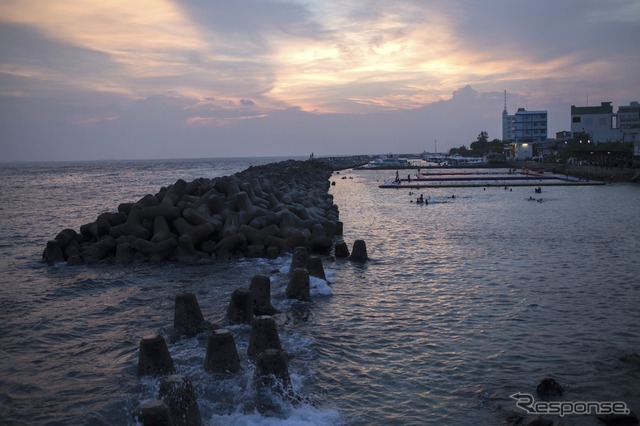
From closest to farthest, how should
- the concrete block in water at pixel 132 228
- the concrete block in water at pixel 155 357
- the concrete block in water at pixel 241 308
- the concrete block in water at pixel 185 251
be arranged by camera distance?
the concrete block in water at pixel 155 357
the concrete block in water at pixel 241 308
the concrete block in water at pixel 185 251
the concrete block in water at pixel 132 228

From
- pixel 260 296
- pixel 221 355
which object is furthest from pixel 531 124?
pixel 221 355

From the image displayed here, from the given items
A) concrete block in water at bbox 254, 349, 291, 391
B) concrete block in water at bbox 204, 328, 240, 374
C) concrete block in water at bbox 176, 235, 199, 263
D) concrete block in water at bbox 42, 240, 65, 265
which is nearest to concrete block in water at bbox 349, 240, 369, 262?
concrete block in water at bbox 176, 235, 199, 263

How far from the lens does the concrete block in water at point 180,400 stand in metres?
7.25

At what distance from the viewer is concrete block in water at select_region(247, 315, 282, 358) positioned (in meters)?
9.85

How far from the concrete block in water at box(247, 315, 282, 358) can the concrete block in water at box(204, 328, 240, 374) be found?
59 cm

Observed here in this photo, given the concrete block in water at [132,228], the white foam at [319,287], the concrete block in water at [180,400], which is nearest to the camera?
the concrete block in water at [180,400]

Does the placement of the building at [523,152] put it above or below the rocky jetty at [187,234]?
above

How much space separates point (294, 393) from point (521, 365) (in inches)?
159

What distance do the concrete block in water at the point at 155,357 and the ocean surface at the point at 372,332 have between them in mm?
213

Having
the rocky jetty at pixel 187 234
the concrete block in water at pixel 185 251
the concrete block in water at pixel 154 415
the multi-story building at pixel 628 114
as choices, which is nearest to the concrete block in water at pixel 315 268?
the rocky jetty at pixel 187 234

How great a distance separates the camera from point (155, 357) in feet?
30.3

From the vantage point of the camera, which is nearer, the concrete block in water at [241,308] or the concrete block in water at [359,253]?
the concrete block in water at [241,308]

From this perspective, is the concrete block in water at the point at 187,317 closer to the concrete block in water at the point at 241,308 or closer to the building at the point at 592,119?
the concrete block in water at the point at 241,308

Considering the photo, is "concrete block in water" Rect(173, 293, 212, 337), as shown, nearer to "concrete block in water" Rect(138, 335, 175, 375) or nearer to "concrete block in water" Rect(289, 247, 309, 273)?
"concrete block in water" Rect(138, 335, 175, 375)
